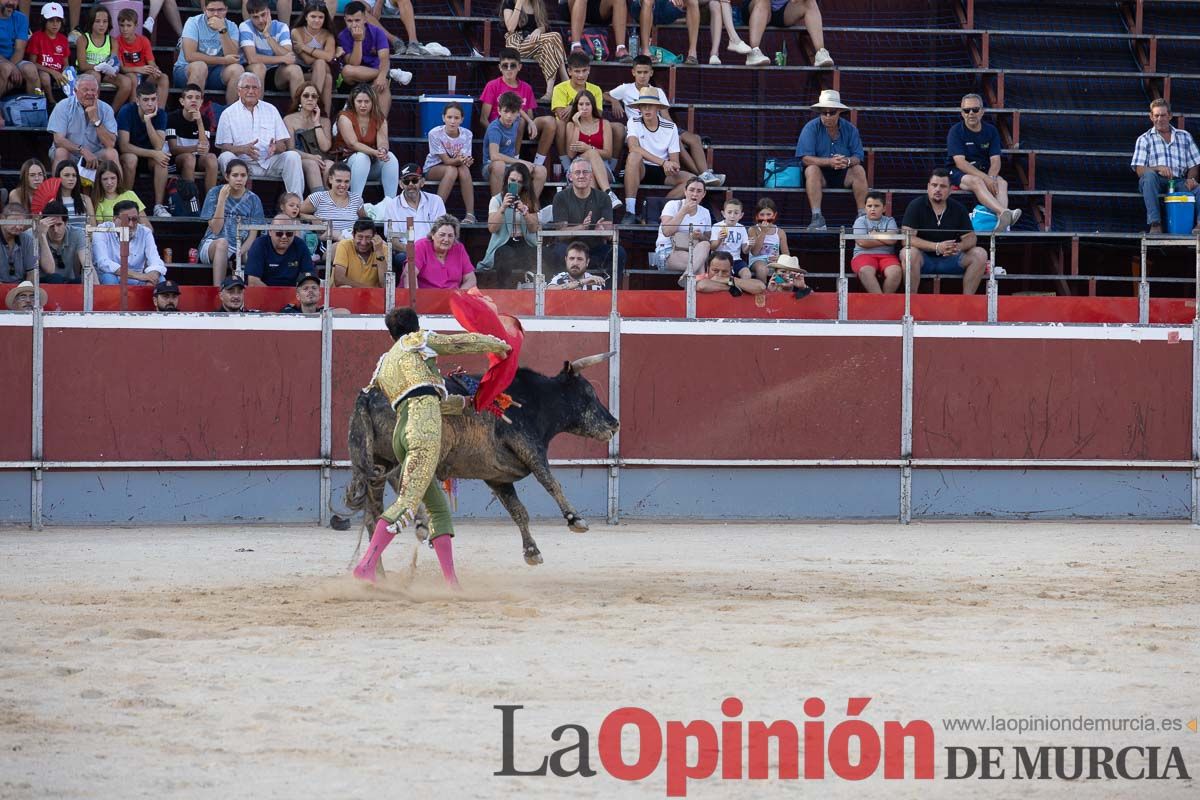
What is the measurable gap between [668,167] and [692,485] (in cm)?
326

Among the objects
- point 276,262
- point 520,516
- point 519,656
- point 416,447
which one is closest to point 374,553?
point 416,447

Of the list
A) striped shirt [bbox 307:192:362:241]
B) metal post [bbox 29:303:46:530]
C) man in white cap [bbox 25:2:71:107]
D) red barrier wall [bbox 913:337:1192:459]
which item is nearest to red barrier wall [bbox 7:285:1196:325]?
metal post [bbox 29:303:46:530]

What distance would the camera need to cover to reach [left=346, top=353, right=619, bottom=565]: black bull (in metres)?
8.53

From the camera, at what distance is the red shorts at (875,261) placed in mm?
12930

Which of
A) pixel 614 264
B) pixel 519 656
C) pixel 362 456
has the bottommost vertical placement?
pixel 519 656

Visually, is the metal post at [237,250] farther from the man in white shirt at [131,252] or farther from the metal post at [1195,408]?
the metal post at [1195,408]

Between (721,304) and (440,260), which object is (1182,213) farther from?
(440,260)

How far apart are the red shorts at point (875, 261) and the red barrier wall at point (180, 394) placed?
13.7 ft

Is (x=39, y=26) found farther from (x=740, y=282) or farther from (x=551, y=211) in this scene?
(x=740, y=282)

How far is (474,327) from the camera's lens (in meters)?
8.32

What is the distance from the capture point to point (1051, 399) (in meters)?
12.7

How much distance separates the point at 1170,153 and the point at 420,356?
31.3 feet

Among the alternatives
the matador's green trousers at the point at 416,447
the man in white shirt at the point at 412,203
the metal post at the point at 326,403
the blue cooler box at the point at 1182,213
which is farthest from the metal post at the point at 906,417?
the matador's green trousers at the point at 416,447

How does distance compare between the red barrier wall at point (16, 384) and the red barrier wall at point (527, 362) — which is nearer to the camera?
the red barrier wall at point (16, 384)
